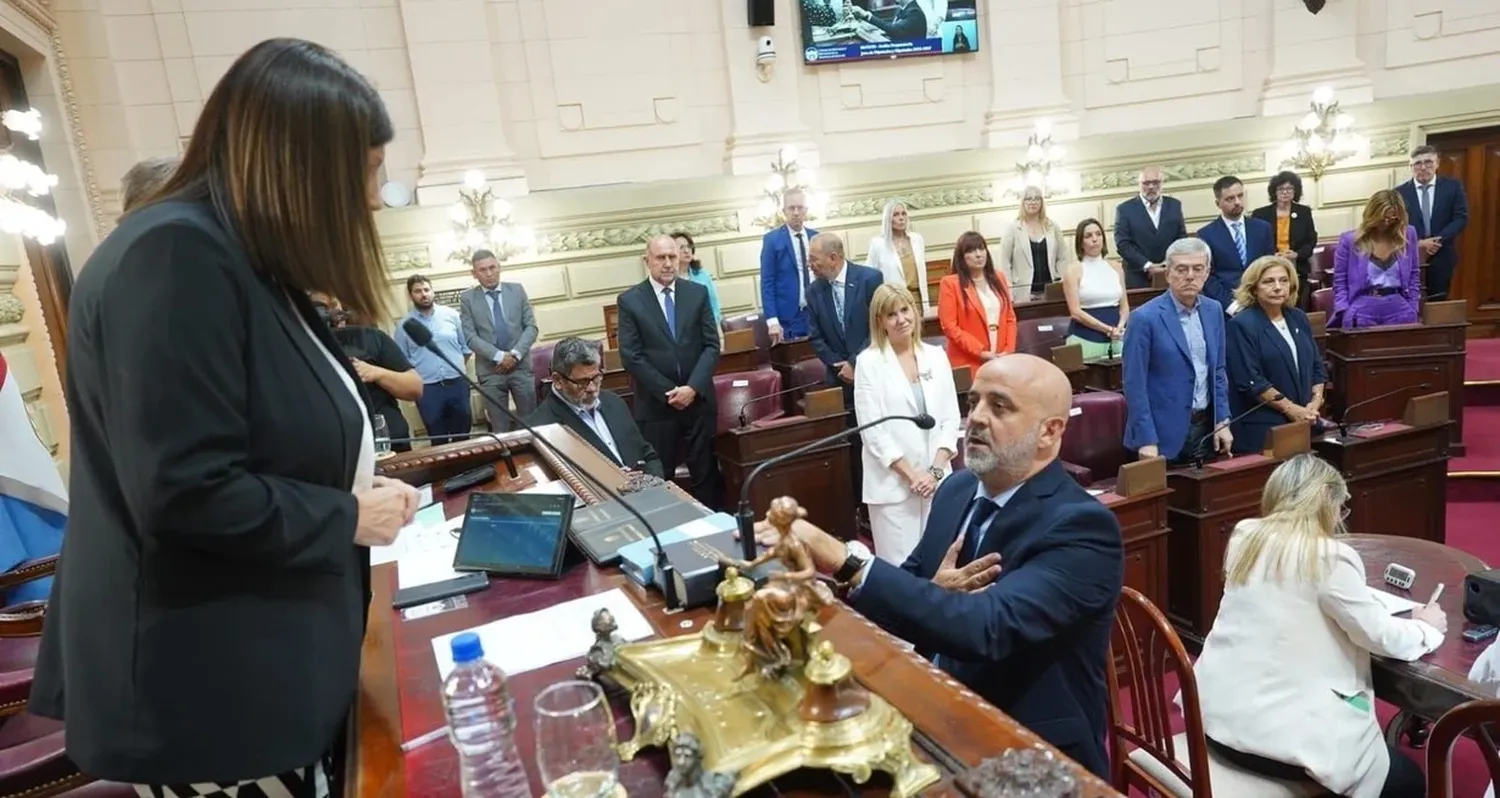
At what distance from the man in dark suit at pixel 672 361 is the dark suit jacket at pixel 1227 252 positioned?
12.1 ft

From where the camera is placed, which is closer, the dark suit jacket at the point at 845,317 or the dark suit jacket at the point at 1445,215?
the dark suit jacket at the point at 845,317

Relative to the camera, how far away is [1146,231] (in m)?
7.38

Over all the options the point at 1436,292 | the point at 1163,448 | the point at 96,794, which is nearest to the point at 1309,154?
the point at 1436,292

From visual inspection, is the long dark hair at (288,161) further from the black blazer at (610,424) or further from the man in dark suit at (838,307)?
the man in dark suit at (838,307)

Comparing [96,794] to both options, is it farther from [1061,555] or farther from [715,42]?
[715,42]

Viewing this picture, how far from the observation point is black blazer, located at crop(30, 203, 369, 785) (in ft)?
3.00

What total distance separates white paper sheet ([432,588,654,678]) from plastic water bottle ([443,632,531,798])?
Answer: 154mm

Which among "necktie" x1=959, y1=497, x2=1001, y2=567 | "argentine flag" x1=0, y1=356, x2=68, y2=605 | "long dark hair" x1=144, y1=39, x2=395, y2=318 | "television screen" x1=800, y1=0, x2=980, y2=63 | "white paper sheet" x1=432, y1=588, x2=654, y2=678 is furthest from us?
"television screen" x1=800, y1=0, x2=980, y2=63

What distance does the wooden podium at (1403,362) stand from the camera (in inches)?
196

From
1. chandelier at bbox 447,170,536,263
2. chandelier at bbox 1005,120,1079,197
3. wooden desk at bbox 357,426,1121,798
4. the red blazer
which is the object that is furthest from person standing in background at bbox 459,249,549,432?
chandelier at bbox 1005,120,1079,197

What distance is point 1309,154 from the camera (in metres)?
8.72

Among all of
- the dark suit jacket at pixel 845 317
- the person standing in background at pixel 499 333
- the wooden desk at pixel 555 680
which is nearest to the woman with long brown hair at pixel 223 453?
the wooden desk at pixel 555 680

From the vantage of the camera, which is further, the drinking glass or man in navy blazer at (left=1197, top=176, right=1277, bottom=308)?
man in navy blazer at (left=1197, top=176, right=1277, bottom=308)

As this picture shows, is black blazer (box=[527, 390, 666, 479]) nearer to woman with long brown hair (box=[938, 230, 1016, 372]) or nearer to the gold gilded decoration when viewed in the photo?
woman with long brown hair (box=[938, 230, 1016, 372])
